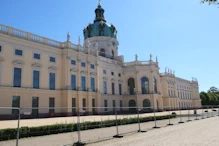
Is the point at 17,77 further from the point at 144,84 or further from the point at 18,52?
the point at 144,84

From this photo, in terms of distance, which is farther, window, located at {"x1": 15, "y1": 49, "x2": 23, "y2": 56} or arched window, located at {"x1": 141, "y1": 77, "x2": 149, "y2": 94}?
arched window, located at {"x1": 141, "y1": 77, "x2": 149, "y2": 94}

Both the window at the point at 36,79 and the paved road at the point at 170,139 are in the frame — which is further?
the window at the point at 36,79

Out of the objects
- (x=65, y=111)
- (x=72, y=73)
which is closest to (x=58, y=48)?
Answer: (x=72, y=73)

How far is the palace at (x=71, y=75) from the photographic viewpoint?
110 feet

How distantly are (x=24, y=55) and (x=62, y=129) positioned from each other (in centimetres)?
2325

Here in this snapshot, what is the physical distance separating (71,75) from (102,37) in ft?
84.1

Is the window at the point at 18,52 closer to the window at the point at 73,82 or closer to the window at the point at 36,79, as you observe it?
the window at the point at 36,79

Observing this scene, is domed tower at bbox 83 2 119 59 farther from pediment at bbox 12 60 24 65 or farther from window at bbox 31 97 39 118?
pediment at bbox 12 60 24 65

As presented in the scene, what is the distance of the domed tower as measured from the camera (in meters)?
65.1

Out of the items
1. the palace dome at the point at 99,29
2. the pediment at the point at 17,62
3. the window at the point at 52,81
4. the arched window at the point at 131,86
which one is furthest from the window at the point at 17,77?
the palace dome at the point at 99,29

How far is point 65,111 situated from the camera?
3984 centimetres

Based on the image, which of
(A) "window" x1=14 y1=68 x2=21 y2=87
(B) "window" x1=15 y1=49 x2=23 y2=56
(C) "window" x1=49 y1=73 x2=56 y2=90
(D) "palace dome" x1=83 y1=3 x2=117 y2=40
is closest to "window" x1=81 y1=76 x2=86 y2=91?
(C) "window" x1=49 y1=73 x2=56 y2=90

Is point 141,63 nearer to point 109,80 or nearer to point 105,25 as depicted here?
point 109,80

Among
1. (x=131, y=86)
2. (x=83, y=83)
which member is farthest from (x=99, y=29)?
(x=83, y=83)
